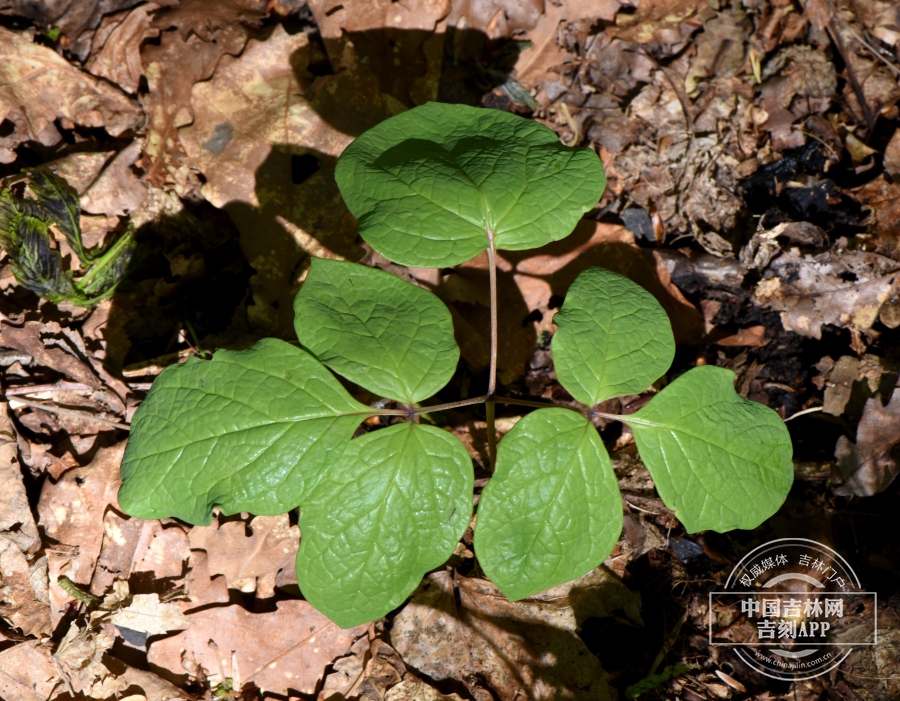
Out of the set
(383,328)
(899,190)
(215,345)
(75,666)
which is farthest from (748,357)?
(75,666)

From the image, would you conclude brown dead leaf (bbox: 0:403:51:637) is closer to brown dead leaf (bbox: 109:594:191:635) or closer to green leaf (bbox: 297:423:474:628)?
brown dead leaf (bbox: 109:594:191:635)

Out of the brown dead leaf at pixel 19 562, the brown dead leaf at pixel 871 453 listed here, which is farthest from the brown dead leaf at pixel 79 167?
the brown dead leaf at pixel 871 453

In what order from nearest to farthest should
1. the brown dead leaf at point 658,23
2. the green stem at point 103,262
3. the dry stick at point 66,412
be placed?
the dry stick at point 66,412
the green stem at point 103,262
the brown dead leaf at point 658,23

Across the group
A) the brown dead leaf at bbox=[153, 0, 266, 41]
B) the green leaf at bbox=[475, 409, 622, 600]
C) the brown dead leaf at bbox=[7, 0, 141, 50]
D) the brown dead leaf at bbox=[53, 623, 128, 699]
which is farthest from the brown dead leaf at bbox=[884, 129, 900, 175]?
the brown dead leaf at bbox=[53, 623, 128, 699]

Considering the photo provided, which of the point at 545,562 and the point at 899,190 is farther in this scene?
the point at 899,190

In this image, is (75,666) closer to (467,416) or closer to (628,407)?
(467,416)

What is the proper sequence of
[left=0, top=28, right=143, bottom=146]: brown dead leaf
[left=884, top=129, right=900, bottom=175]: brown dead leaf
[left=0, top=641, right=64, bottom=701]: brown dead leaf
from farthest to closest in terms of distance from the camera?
1. [left=884, top=129, right=900, bottom=175]: brown dead leaf
2. [left=0, top=28, right=143, bottom=146]: brown dead leaf
3. [left=0, top=641, right=64, bottom=701]: brown dead leaf

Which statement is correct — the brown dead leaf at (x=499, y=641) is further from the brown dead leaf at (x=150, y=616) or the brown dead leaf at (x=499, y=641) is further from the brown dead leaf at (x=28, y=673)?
the brown dead leaf at (x=28, y=673)
